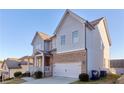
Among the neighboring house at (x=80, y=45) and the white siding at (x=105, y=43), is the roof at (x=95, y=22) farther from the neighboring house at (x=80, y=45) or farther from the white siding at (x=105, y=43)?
the white siding at (x=105, y=43)

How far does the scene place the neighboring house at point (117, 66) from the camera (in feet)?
32.3

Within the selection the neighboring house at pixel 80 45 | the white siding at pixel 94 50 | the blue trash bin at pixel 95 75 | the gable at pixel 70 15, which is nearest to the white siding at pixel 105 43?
the neighboring house at pixel 80 45

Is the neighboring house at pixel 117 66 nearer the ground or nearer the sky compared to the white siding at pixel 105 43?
nearer the ground

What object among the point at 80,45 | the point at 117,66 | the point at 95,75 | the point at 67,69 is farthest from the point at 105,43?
the point at 67,69

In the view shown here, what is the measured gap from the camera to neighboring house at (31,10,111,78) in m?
11.4

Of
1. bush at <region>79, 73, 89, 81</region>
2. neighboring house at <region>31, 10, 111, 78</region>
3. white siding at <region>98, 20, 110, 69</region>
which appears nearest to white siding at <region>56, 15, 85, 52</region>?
neighboring house at <region>31, 10, 111, 78</region>

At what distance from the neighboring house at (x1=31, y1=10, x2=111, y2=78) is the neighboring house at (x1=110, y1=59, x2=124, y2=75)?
1.02 ft

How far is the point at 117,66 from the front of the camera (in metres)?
10.4

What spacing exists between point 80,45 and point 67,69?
163 cm

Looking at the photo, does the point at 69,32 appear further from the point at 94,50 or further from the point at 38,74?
the point at 38,74

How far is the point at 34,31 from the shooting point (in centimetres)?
1103

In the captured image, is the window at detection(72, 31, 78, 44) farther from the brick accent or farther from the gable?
the gable

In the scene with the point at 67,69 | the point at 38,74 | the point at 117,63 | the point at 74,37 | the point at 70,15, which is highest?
the point at 70,15
